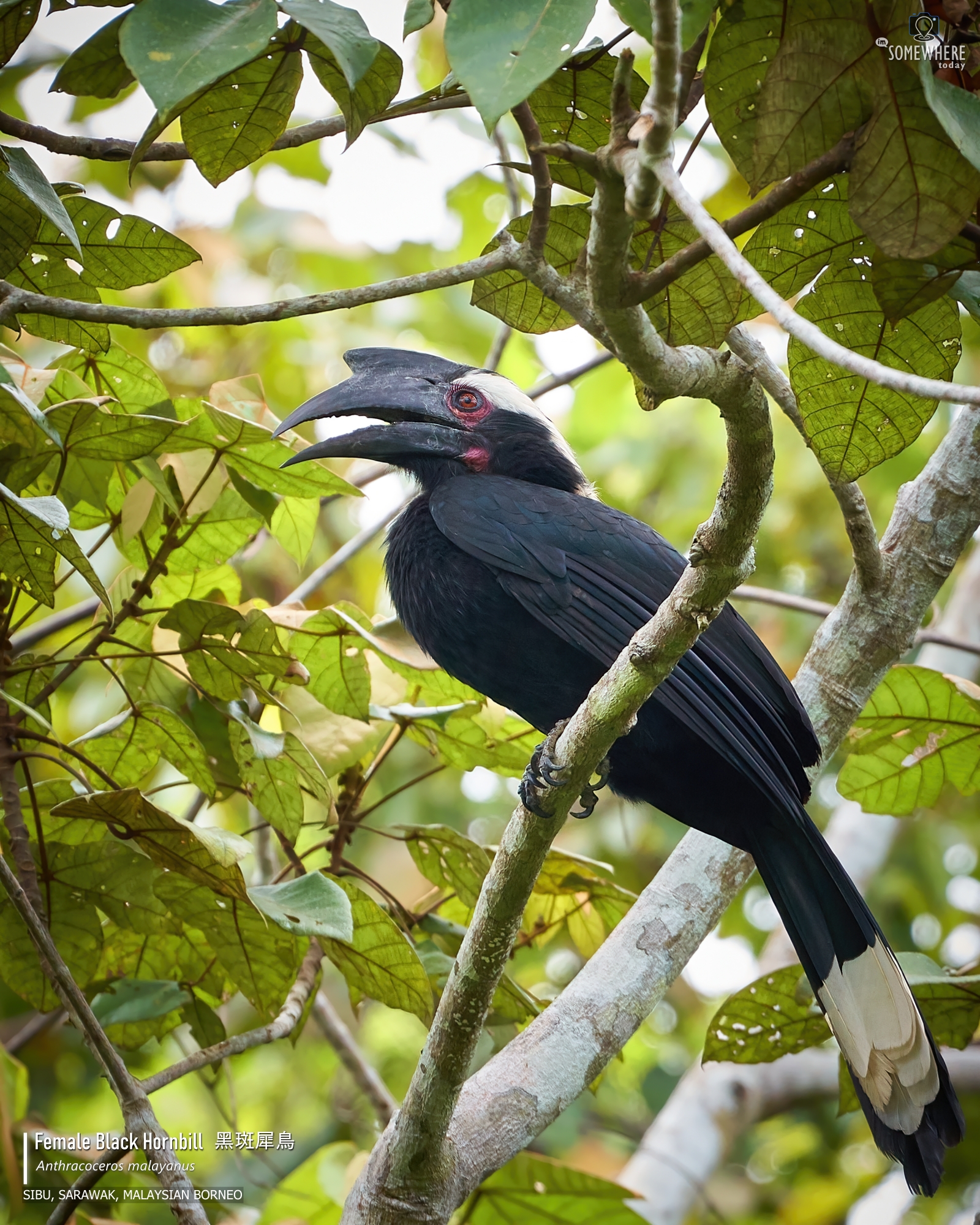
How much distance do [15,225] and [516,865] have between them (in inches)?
57.5

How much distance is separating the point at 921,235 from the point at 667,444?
474 centimetres

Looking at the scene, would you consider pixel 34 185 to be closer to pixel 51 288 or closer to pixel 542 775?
pixel 51 288

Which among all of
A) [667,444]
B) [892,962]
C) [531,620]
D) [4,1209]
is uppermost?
[667,444]

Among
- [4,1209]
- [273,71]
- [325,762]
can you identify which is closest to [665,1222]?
[4,1209]

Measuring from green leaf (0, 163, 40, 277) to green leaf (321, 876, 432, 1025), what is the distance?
138cm

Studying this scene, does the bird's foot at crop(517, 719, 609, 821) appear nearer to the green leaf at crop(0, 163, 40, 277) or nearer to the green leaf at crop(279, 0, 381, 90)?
the green leaf at crop(279, 0, 381, 90)

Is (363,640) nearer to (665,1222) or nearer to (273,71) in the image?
(273,71)

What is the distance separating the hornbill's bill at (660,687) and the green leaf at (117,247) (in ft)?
1.54

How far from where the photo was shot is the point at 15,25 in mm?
1847

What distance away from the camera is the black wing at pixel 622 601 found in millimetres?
2596

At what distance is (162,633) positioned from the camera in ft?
9.14

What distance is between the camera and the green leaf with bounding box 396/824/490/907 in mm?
2734

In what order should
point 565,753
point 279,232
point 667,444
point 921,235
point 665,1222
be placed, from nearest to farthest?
point 921,235, point 565,753, point 665,1222, point 279,232, point 667,444

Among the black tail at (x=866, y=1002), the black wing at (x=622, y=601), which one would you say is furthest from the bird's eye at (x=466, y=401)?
the black tail at (x=866, y=1002)
